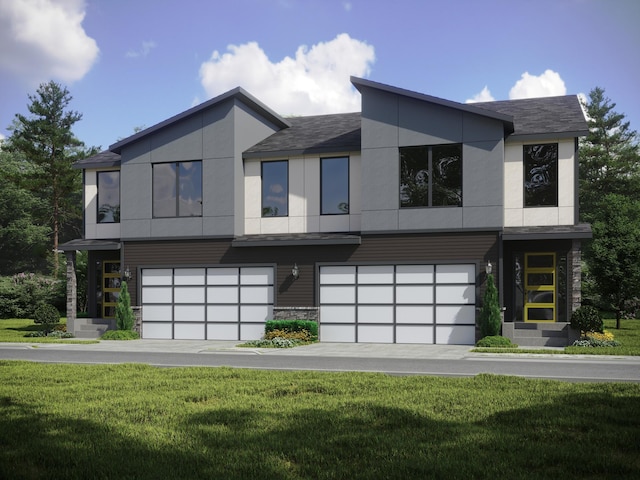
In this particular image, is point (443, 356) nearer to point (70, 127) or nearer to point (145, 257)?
point (145, 257)

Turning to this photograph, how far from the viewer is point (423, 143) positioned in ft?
77.2

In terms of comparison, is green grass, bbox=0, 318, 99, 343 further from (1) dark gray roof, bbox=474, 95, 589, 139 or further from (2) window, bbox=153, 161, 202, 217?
(1) dark gray roof, bbox=474, 95, 589, 139

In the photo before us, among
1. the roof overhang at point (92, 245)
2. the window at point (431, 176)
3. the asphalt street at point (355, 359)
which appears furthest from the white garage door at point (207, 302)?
the window at point (431, 176)

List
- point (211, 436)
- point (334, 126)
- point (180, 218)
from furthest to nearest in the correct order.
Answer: point (334, 126) < point (180, 218) < point (211, 436)

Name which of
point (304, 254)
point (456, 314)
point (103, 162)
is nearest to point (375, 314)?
point (456, 314)

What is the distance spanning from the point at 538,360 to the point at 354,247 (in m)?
8.75

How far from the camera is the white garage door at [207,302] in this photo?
25.6 meters

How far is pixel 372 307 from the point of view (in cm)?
2427

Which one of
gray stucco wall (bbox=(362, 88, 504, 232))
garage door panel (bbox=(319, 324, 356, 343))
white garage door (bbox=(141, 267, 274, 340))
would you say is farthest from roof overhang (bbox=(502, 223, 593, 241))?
Result: white garage door (bbox=(141, 267, 274, 340))

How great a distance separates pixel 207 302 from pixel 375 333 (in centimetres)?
667

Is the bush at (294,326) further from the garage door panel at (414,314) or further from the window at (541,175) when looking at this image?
the window at (541,175)

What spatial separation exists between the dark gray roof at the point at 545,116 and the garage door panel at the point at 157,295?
552 inches

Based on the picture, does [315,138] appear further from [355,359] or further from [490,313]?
[355,359]

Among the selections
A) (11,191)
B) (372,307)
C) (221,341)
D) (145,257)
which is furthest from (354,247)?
(11,191)
